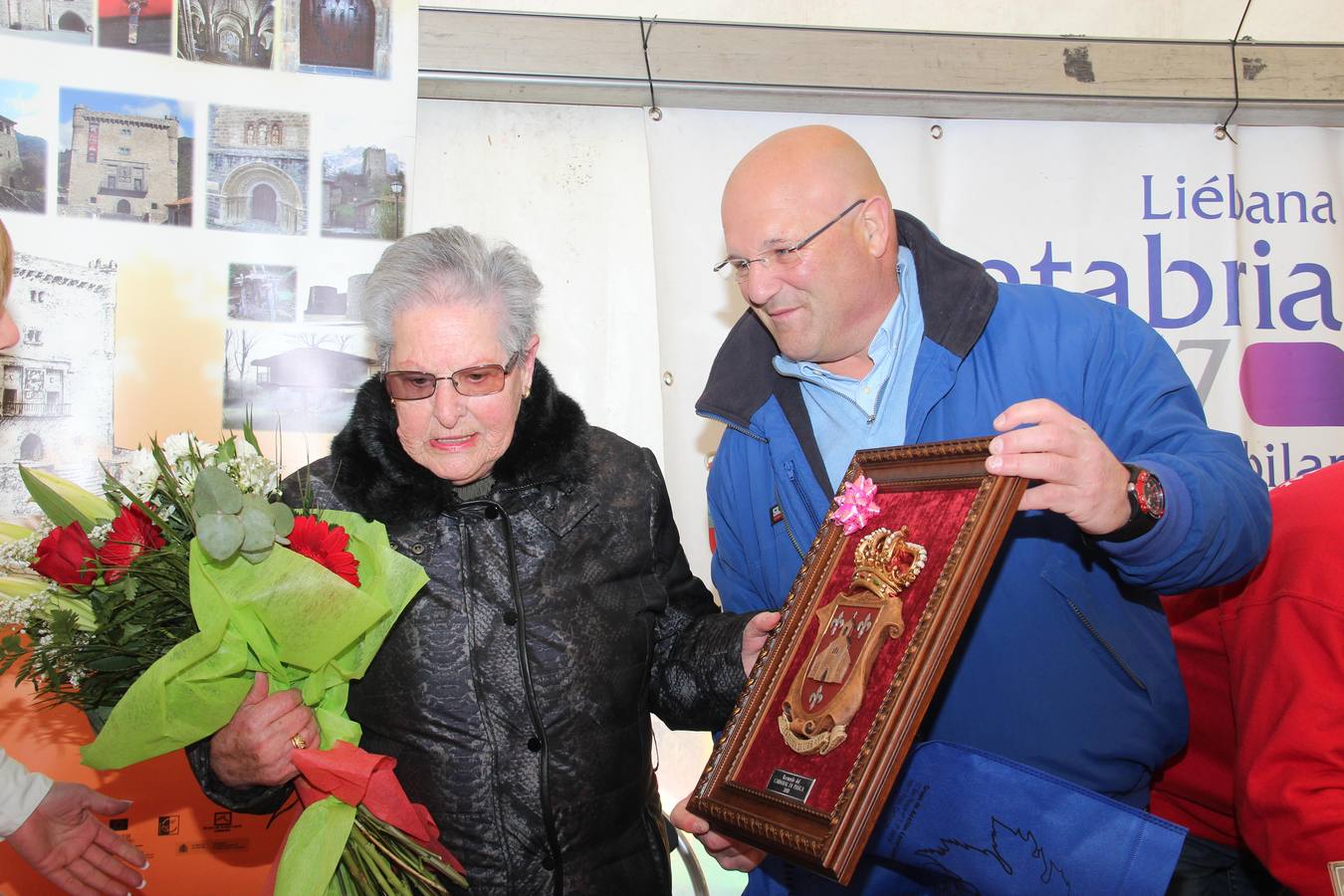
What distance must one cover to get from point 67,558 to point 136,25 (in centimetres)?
187

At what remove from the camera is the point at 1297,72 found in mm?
3906

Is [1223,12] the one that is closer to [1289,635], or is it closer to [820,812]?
[1289,635]

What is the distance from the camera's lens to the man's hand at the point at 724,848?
214cm

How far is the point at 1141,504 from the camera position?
183cm

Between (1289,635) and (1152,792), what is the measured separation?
2.28ft

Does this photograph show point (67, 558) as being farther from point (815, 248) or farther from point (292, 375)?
point (815, 248)

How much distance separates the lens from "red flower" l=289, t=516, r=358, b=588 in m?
1.93

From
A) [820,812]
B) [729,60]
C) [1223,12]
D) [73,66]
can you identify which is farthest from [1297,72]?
[73,66]

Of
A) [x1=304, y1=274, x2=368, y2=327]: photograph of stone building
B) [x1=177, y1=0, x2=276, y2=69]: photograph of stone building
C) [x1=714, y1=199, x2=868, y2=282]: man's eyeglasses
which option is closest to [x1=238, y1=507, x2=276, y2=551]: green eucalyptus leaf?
[x1=714, y1=199, x2=868, y2=282]: man's eyeglasses

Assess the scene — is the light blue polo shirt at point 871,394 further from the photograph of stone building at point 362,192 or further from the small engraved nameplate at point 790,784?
the photograph of stone building at point 362,192

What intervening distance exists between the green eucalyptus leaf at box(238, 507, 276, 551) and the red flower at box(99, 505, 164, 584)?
21 centimetres

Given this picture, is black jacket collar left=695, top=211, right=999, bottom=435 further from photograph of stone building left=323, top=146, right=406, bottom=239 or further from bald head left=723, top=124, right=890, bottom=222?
photograph of stone building left=323, top=146, right=406, bottom=239

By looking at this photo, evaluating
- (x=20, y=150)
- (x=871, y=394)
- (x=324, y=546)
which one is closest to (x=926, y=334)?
(x=871, y=394)

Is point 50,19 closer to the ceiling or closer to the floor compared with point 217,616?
closer to the ceiling
